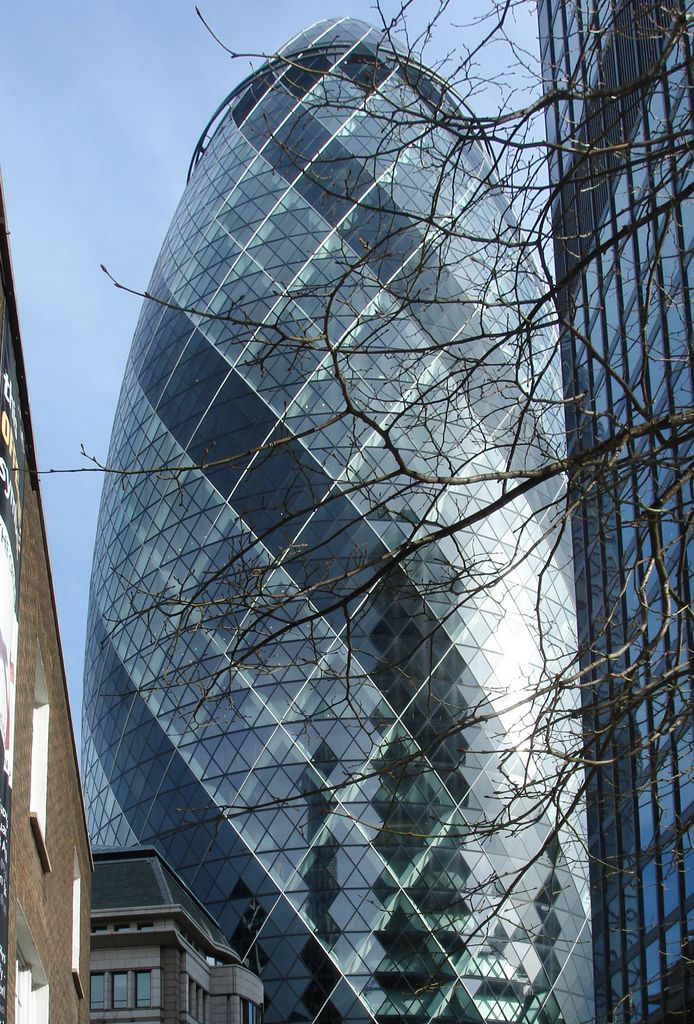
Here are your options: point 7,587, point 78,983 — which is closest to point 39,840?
point 7,587

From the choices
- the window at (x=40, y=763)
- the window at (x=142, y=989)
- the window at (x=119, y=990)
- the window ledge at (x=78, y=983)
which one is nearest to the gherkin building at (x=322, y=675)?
the window at (x=142, y=989)

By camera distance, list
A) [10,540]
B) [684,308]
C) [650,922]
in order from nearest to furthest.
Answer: [10,540]
[684,308]
[650,922]

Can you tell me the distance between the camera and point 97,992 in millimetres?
38844

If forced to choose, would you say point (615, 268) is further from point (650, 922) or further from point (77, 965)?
point (650, 922)

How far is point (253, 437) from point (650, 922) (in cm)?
2854

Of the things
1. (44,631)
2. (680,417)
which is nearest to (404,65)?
(680,417)

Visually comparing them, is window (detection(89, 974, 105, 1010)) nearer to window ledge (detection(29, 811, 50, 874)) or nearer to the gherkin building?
the gherkin building

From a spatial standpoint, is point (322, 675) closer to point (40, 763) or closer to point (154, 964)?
point (154, 964)

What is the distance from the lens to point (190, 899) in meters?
45.4

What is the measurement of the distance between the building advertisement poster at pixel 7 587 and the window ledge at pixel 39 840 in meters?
2.99

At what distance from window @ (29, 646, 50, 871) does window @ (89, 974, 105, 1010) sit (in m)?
24.8

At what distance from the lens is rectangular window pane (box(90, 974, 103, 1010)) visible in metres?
38.7

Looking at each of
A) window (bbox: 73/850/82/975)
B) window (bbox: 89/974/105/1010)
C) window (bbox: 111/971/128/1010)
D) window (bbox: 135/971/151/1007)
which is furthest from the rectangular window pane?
window (bbox: 73/850/82/975)

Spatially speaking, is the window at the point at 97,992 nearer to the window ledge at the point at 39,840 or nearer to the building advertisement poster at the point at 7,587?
the window ledge at the point at 39,840
